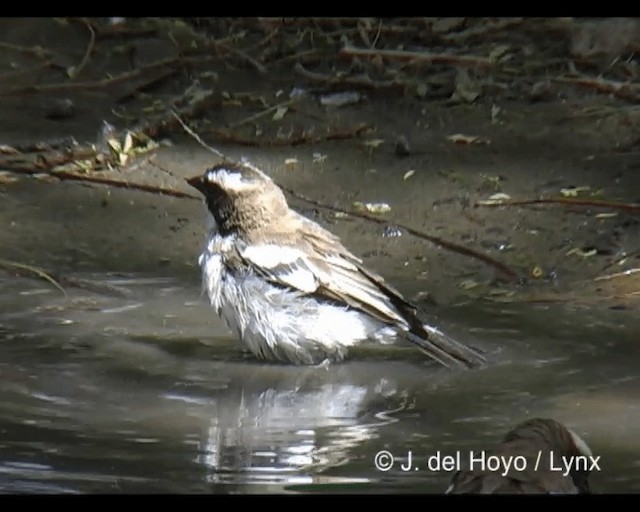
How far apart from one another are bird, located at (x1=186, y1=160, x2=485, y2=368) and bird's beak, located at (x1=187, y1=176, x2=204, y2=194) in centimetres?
2

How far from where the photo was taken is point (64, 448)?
69.3 inches

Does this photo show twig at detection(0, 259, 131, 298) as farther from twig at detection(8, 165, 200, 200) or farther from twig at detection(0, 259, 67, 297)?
twig at detection(8, 165, 200, 200)

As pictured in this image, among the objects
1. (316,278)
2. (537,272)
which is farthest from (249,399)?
(537,272)

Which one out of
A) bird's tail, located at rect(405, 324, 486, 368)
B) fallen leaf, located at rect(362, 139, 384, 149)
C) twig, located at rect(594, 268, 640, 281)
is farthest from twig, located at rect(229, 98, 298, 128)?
twig, located at rect(594, 268, 640, 281)

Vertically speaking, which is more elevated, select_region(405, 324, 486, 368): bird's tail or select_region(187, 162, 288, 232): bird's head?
select_region(187, 162, 288, 232): bird's head

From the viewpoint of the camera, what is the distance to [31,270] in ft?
6.06

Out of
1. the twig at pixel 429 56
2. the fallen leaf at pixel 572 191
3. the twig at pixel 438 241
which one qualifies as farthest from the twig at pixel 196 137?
the fallen leaf at pixel 572 191

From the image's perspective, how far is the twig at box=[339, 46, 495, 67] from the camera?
6.10 feet

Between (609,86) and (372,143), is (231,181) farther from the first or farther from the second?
(609,86)

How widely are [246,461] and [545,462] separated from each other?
0.37 m

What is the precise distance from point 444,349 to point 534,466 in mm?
185

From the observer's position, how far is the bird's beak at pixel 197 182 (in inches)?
72.3

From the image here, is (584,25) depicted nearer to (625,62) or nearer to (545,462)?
(625,62)

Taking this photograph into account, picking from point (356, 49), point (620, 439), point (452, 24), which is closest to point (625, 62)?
point (452, 24)
